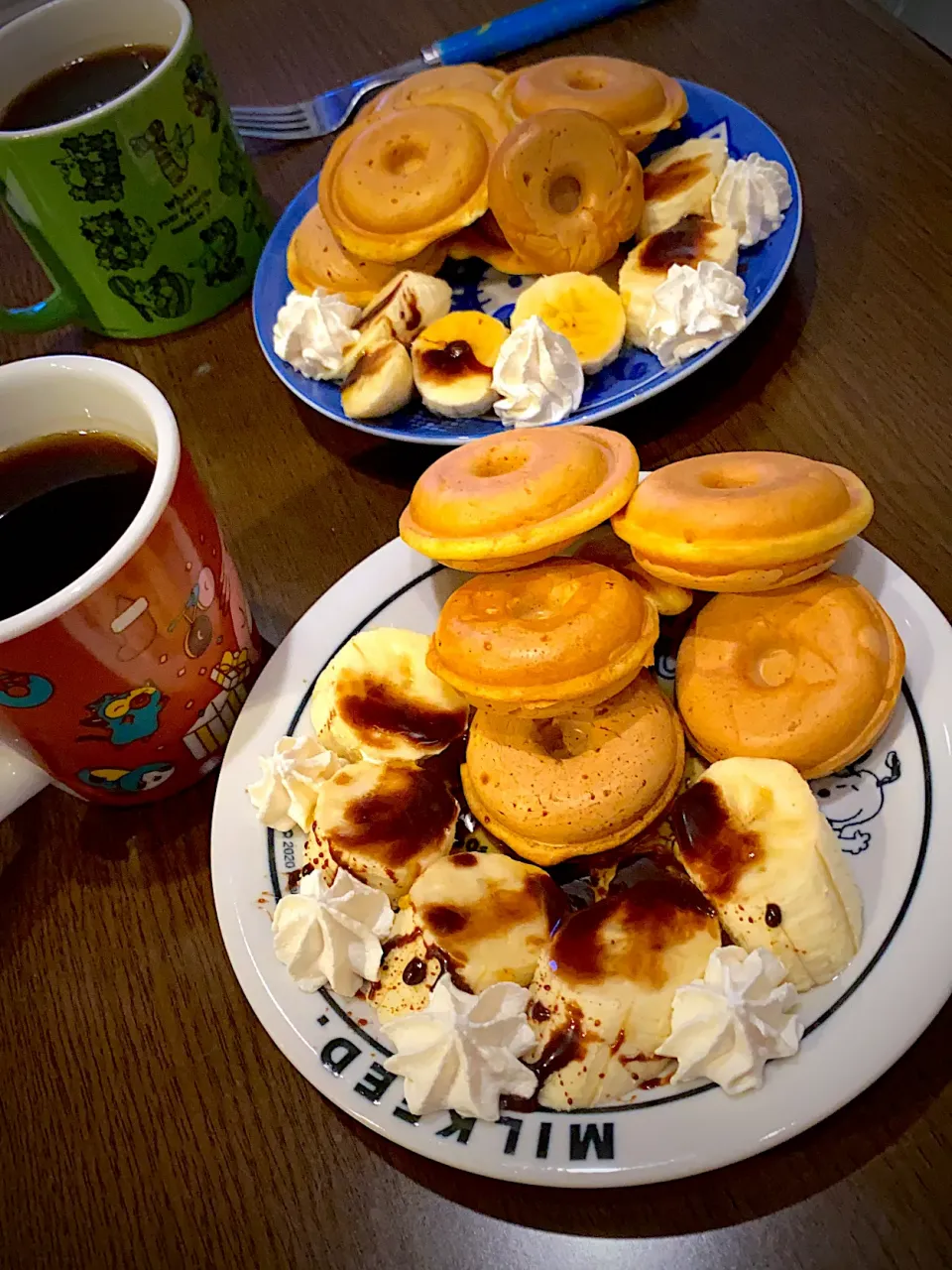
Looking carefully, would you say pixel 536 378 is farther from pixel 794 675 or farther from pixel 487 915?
pixel 487 915

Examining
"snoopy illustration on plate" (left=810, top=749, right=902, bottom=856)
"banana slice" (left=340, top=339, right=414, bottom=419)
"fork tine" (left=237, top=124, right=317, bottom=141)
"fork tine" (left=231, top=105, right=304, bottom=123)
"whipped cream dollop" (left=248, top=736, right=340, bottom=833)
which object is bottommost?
"snoopy illustration on plate" (left=810, top=749, right=902, bottom=856)

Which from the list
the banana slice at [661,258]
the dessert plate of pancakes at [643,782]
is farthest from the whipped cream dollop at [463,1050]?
the banana slice at [661,258]

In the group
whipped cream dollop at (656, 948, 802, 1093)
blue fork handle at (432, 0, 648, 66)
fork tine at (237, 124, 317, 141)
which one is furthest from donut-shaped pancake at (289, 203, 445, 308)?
whipped cream dollop at (656, 948, 802, 1093)

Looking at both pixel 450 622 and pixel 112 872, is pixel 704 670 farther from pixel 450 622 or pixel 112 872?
pixel 112 872

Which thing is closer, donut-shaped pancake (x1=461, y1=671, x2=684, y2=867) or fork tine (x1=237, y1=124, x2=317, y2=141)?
donut-shaped pancake (x1=461, y1=671, x2=684, y2=867)

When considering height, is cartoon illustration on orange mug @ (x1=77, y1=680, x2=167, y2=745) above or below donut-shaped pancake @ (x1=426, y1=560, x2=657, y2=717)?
above

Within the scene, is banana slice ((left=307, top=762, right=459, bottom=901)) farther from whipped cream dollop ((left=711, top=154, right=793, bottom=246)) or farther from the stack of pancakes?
whipped cream dollop ((left=711, top=154, right=793, bottom=246))

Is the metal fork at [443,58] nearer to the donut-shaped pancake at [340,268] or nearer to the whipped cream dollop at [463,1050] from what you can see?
the donut-shaped pancake at [340,268]
